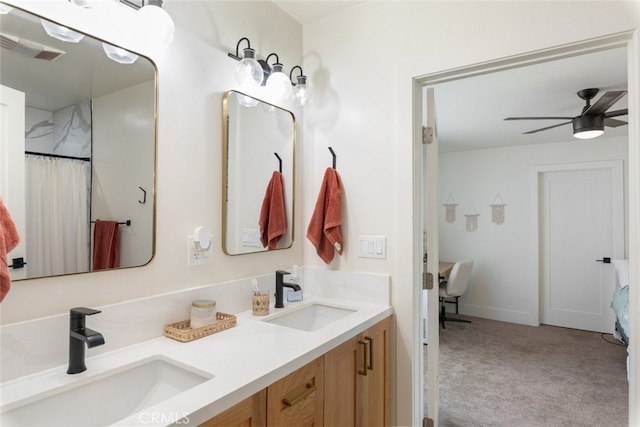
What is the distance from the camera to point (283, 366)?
1.07m

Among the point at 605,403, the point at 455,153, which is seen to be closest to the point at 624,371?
the point at 605,403

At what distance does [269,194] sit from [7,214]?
1.08 metres

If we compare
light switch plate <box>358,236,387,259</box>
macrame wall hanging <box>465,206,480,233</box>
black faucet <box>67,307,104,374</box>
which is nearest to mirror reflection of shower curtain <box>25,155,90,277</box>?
black faucet <box>67,307,104,374</box>

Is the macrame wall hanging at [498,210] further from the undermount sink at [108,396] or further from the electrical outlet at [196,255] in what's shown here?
the undermount sink at [108,396]

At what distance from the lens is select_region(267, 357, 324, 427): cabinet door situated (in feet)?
3.44

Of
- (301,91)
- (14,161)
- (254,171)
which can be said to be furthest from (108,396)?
(301,91)

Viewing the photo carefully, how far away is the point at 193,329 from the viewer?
127cm

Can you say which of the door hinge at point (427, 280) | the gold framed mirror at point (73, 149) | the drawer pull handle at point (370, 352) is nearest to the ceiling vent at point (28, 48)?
the gold framed mirror at point (73, 149)

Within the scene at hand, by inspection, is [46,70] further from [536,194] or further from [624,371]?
[536,194]

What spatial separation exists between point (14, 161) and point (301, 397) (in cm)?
110

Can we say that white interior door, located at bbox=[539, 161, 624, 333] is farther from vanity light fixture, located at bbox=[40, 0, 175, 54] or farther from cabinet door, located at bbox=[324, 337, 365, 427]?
vanity light fixture, located at bbox=[40, 0, 175, 54]

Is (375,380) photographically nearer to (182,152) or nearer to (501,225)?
(182,152)

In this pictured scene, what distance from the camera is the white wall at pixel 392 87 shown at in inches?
59.9

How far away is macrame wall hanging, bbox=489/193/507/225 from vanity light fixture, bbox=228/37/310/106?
396cm
